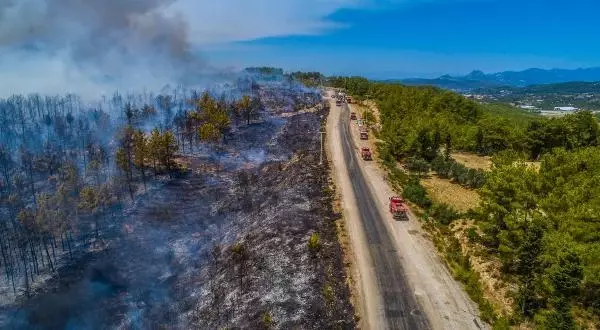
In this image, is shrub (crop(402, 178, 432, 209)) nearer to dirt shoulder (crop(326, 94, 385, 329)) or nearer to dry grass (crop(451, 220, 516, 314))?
dirt shoulder (crop(326, 94, 385, 329))

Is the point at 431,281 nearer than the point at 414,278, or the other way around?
the point at 431,281

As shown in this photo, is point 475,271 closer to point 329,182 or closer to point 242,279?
point 242,279

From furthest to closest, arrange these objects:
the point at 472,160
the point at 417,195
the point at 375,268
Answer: the point at 472,160, the point at 417,195, the point at 375,268

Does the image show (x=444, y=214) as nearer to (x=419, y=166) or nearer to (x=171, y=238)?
(x=419, y=166)

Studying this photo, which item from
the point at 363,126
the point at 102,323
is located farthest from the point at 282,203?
the point at 363,126

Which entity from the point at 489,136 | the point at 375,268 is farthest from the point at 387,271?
the point at 489,136

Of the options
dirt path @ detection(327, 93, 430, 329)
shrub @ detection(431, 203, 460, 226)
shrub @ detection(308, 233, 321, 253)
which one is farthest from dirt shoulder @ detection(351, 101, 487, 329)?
shrub @ detection(308, 233, 321, 253)
